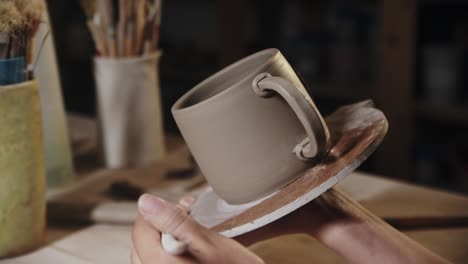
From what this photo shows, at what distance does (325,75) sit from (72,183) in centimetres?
129

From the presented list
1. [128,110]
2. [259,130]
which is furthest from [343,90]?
[259,130]

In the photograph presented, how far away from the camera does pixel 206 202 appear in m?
0.69

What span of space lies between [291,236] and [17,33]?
41cm

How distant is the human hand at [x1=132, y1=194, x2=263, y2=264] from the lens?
0.54 meters

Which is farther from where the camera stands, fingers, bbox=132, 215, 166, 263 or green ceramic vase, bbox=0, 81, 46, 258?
green ceramic vase, bbox=0, 81, 46, 258

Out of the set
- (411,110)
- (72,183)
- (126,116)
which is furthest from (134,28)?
(411,110)

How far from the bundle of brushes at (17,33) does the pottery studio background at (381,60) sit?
1.26 m

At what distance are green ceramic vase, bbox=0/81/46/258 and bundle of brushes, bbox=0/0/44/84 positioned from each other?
0.08 ft

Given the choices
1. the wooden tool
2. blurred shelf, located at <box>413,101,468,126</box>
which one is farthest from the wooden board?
blurred shelf, located at <box>413,101,468,126</box>

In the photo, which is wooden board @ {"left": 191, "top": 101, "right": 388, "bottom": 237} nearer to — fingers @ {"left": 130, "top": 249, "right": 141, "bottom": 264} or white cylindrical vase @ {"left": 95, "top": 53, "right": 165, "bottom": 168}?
fingers @ {"left": 130, "top": 249, "right": 141, "bottom": 264}

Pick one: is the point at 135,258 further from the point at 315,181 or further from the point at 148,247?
the point at 315,181

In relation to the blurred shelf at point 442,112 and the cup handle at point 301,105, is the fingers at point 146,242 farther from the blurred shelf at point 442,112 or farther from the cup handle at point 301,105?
the blurred shelf at point 442,112

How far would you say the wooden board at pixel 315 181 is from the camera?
0.54 metres

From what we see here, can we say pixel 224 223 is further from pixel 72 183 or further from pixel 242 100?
pixel 72 183
